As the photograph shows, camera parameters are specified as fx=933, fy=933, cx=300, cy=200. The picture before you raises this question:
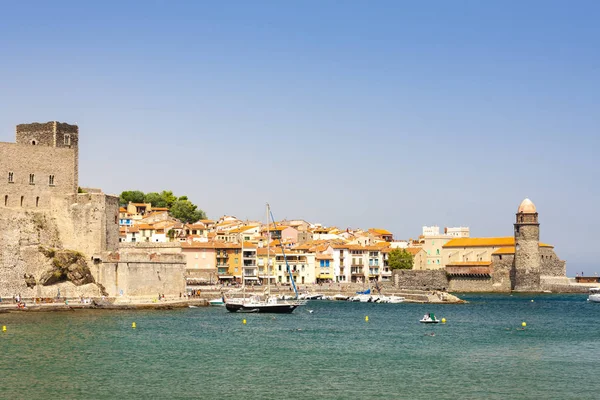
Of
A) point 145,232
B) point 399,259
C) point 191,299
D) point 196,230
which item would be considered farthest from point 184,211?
point 191,299

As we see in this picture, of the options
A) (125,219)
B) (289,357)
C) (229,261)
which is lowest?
(289,357)

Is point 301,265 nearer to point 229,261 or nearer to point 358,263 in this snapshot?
point 358,263

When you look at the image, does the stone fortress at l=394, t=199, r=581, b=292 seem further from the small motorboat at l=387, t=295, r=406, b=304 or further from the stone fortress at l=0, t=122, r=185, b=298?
the stone fortress at l=0, t=122, r=185, b=298

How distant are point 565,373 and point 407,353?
7.22 metres

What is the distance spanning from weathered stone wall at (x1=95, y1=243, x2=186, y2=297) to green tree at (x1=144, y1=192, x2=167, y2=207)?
50.9 m

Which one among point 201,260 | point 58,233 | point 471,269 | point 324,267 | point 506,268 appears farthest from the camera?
point 471,269

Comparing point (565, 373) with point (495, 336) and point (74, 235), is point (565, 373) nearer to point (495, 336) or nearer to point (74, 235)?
point (495, 336)

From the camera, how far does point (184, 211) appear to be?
106 m

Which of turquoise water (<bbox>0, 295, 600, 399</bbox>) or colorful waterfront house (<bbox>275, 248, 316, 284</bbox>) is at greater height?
colorful waterfront house (<bbox>275, 248, 316, 284</bbox>)

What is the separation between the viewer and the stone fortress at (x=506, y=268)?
90.2 m

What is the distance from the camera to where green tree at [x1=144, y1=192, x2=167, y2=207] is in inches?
4281

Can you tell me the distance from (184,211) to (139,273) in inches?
1989

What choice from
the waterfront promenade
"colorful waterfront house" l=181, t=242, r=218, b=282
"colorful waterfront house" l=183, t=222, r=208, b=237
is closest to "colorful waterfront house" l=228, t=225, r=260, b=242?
"colorful waterfront house" l=183, t=222, r=208, b=237

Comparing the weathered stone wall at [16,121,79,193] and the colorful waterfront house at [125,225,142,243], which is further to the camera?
the colorful waterfront house at [125,225,142,243]
